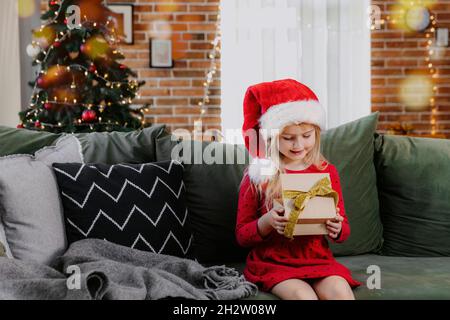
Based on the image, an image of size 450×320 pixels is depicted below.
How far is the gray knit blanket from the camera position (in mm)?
1226

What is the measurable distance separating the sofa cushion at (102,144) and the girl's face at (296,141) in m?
0.52

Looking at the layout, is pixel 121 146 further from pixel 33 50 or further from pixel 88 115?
pixel 33 50

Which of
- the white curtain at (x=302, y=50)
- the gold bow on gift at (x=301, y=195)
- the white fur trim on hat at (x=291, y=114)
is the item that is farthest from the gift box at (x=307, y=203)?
the white curtain at (x=302, y=50)

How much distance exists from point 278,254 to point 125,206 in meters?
0.49

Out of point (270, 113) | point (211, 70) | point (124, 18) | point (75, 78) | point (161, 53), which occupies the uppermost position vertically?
point (124, 18)

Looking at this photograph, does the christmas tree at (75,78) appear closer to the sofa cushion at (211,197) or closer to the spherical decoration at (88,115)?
the spherical decoration at (88,115)

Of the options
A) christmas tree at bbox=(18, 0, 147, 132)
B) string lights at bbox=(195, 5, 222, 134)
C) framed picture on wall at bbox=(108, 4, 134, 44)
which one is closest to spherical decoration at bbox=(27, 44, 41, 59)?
christmas tree at bbox=(18, 0, 147, 132)

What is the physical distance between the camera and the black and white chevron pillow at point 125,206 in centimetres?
160

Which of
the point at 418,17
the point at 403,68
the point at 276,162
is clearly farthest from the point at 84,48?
the point at 418,17

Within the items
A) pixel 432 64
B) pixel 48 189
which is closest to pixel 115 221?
pixel 48 189

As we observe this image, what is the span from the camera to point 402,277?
1591 mm
